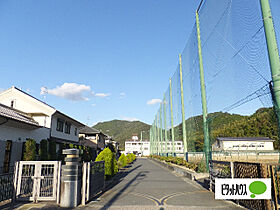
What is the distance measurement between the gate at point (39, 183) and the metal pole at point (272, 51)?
24.0ft

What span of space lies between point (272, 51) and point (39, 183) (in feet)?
28.4

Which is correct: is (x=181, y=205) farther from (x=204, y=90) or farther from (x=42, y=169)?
(x=204, y=90)

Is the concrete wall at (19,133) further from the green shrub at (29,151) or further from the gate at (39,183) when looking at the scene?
the gate at (39,183)

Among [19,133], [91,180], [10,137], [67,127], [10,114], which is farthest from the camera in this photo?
[67,127]

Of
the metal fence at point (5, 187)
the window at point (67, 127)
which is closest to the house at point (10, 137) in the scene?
the metal fence at point (5, 187)

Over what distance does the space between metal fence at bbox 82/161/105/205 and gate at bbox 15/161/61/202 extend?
0.96 metres

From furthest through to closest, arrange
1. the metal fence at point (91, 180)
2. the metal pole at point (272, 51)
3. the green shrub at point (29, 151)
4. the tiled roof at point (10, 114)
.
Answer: the green shrub at point (29, 151) → the tiled roof at point (10, 114) → the metal fence at point (91, 180) → the metal pole at point (272, 51)

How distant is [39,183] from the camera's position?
7.21 m

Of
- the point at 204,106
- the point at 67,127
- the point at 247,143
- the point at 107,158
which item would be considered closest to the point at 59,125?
the point at 67,127

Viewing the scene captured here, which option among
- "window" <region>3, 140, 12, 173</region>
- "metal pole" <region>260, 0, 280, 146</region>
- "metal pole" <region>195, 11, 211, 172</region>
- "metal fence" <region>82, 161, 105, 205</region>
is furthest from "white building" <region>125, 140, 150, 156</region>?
"metal pole" <region>260, 0, 280, 146</region>

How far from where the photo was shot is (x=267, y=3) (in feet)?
20.4

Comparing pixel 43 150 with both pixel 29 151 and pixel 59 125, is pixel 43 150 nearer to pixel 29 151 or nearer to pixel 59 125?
pixel 29 151

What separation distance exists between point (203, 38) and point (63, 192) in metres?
12.4

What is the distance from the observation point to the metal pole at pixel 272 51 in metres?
5.63
